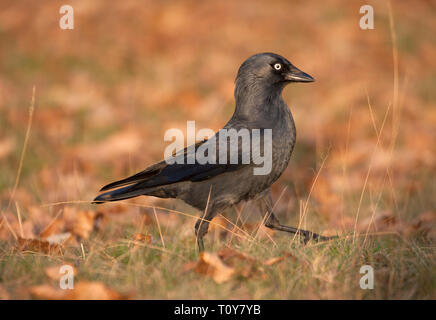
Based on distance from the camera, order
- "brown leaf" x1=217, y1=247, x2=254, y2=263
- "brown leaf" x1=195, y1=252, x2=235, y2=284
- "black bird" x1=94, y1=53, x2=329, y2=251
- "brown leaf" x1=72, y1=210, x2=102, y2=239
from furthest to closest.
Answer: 1. "brown leaf" x1=72, y1=210, x2=102, y2=239
2. "black bird" x1=94, y1=53, x2=329, y2=251
3. "brown leaf" x1=217, y1=247, x2=254, y2=263
4. "brown leaf" x1=195, y1=252, x2=235, y2=284

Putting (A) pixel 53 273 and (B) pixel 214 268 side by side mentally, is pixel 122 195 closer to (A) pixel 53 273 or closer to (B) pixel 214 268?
(A) pixel 53 273

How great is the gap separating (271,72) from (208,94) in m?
5.11

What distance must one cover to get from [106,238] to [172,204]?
40.1 inches

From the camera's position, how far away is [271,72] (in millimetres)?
3807

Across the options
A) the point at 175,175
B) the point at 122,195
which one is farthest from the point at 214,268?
the point at 122,195

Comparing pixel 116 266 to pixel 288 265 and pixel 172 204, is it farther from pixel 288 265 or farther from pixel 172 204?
pixel 172 204

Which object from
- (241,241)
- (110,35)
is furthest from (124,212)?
(110,35)

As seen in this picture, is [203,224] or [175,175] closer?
[203,224]

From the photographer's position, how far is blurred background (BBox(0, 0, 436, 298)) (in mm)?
5402

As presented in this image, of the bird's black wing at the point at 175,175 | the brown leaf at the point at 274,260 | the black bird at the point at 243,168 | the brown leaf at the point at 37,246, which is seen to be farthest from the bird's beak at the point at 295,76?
the brown leaf at the point at 37,246

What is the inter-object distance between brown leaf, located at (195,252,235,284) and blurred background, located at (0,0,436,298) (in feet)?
3.72

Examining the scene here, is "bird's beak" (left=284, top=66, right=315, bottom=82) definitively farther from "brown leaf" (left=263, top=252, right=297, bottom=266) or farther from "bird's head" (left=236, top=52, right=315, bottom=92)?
"brown leaf" (left=263, top=252, right=297, bottom=266)

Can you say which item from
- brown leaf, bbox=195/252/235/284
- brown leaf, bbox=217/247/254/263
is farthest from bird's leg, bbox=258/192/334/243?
brown leaf, bbox=195/252/235/284

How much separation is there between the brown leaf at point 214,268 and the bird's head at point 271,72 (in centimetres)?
151
